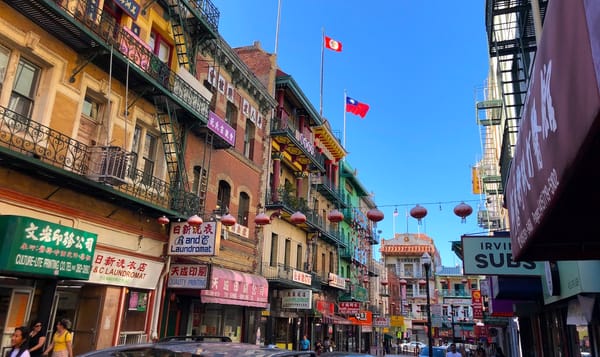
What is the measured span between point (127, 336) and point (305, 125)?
830 inches

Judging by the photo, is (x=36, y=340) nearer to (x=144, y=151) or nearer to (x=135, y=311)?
(x=135, y=311)

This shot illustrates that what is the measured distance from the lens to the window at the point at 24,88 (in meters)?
11.2

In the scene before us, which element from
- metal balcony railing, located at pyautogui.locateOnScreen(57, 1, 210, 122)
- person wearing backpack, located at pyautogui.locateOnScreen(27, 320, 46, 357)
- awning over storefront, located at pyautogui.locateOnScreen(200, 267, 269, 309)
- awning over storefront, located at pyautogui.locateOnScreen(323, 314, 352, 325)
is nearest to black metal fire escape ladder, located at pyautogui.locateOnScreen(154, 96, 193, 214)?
metal balcony railing, located at pyautogui.locateOnScreen(57, 1, 210, 122)

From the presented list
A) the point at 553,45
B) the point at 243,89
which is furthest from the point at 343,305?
the point at 553,45

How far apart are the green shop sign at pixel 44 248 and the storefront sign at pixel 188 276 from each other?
439 centimetres

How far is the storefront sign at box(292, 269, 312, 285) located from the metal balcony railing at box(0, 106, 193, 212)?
12157mm

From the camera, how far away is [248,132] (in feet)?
77.6

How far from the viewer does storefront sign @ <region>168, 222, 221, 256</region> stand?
1498 centimetres

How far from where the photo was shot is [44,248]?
10.4 meters

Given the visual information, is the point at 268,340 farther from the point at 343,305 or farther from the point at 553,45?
the point at 553,45

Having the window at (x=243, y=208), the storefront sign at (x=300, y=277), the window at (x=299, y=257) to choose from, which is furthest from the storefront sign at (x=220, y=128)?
the window at (x=299, y=257)

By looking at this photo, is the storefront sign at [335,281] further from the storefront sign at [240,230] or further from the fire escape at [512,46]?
the fire escape at [512,46]

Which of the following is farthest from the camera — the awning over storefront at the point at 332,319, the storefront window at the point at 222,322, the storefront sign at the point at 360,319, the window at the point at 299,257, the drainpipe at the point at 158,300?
the storefront sign at the point at 360,319

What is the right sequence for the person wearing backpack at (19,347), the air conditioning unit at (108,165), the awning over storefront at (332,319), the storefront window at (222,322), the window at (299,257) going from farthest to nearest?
1. the awning over storefront at (332,319)
2. the window at (299,257)
3. the storefront window at (222,322)
4. the air conditioning unit at (108,165)
5. the person wearing backpack at (19,347)
